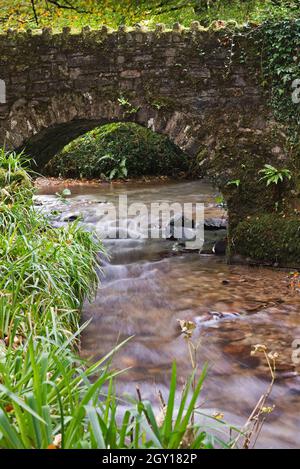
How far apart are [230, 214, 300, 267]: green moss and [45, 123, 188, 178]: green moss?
27.5 feet

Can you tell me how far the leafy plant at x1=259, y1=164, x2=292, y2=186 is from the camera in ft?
22.9

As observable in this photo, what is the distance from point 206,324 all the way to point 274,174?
276 centimetres

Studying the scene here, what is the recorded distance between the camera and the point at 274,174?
7.07 m

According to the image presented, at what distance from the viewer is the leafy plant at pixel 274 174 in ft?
22.9

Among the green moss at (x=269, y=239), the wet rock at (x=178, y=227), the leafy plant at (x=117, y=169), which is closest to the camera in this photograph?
the green moss at (x=269, y=239)

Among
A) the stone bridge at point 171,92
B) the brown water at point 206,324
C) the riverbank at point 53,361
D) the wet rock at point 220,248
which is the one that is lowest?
the brown water at point 206,324

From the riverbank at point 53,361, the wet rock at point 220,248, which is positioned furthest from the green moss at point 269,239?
the riverbank at point 53,361

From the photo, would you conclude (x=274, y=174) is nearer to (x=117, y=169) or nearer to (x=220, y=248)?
(x=220, y=248)

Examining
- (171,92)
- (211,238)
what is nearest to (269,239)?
(211,238)

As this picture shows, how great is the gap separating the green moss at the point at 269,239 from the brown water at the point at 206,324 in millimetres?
206

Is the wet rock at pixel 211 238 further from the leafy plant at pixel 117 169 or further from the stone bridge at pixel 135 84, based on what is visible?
the leafy plant at pixel 117 169

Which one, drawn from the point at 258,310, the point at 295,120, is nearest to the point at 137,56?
the point at 295,120

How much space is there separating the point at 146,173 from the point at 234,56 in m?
8.52
